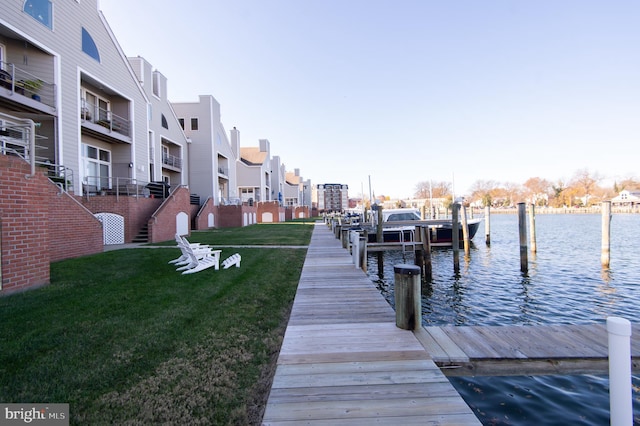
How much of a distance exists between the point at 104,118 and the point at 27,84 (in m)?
5.86

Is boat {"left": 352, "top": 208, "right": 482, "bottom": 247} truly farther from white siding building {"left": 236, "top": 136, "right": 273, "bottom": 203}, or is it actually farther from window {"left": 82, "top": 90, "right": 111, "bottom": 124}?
white siding building {"left": 236, "top": 136, "right": 273, "bottom": 203}

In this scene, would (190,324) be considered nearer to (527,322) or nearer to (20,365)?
(20,365)

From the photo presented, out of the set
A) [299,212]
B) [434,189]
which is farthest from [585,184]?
[299,212]

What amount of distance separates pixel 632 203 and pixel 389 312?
117 m

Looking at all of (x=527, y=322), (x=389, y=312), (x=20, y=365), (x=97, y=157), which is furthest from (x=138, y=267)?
(x=97, y=157)

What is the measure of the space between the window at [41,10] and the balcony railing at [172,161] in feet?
44.5

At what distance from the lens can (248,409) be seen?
9.64 ft

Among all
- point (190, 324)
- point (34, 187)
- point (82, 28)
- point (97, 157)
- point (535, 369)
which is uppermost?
point (82, 28)

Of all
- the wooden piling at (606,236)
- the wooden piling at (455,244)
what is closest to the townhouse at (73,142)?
the wooden piling at (455,244)

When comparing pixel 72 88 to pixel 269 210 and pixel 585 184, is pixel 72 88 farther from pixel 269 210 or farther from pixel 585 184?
pixel 585 184

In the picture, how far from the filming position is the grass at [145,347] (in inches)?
116

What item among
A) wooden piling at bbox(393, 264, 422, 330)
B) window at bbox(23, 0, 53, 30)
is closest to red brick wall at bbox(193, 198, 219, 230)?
window at bbox(23, 0, 53, 30)

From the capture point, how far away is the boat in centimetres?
2173

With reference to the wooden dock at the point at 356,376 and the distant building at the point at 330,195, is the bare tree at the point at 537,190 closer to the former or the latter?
the distant building at the point at 330,195
